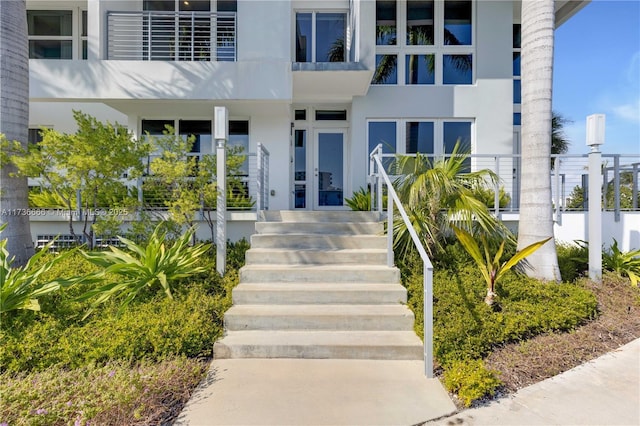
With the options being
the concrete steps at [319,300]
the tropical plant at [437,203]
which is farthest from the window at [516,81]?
the concrete steps at [319,300]

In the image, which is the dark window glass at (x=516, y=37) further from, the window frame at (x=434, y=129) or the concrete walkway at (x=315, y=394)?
the concrete walkway at (x=315, y=394)

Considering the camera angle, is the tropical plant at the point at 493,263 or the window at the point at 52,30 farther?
the window at the point at 52,30

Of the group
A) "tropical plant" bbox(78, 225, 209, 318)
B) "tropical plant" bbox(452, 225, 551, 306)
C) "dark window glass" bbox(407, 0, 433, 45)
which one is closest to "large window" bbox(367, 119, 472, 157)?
"dark window glass" bbox(407, 0, 433, 45)

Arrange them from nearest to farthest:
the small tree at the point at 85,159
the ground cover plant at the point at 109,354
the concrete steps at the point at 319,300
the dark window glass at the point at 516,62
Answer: the ground cover plant at the point at 109,354 → the concrete steps at the point at 319,300 → the small tree at the point at 85,159 → the dark window glass at the point at 516,62

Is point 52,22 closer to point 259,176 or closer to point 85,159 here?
point 85,159

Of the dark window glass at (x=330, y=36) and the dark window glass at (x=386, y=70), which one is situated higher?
the dark window glass at (x=330, y=36)

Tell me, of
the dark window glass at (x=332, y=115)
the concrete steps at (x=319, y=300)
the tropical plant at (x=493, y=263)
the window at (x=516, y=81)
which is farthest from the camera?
the window at (x=516, y=81)

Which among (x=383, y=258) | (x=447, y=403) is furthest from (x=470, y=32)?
(x=447, y=403)

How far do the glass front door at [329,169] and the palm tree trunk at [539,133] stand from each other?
5.45 meters

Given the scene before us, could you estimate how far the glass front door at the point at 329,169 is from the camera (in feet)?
32.1

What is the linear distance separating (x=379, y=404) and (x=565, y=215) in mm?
5759

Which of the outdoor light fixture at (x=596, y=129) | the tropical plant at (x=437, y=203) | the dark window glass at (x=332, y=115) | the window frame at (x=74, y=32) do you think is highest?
the window frame at (x=74, y=32)

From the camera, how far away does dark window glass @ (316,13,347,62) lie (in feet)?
31.5

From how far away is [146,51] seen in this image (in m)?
8.53
